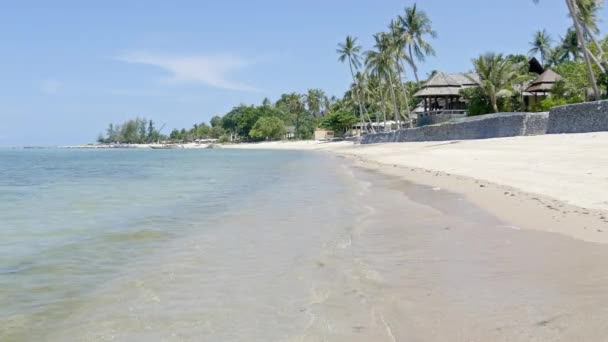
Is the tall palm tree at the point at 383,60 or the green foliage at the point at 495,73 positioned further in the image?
the tall palm tree at the point at 383,60

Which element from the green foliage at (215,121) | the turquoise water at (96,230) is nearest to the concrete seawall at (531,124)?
the turquoise water at (96,230)

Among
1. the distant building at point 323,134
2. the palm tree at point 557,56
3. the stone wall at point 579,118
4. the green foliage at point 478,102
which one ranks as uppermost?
the palm tree at point 557,56

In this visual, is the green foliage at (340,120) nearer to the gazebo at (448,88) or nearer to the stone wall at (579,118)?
the gazebo at (448,88)

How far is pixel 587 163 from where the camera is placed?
12.8 meters

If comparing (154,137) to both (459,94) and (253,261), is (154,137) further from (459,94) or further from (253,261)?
(253,261)

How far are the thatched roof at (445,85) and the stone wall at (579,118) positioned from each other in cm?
2488

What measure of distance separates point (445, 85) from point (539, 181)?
38945mm

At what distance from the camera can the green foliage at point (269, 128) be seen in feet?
359

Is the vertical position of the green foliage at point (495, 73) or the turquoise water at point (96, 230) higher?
the green foliage at point (495, 73)

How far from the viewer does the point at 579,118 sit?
838 inches

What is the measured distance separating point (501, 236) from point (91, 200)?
11302mm

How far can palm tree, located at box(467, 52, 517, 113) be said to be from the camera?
39.4 meters

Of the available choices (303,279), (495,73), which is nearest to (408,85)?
(495,73)

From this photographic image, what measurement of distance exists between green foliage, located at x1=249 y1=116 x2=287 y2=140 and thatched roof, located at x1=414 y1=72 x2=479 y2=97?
206 feet
